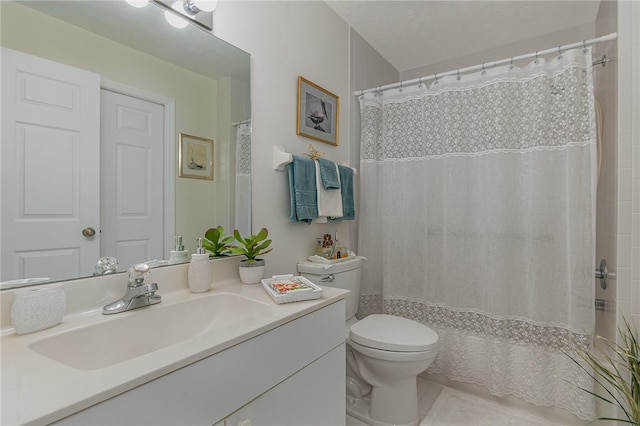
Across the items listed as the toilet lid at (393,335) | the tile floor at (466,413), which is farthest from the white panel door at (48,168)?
the tile floor at (466,413)

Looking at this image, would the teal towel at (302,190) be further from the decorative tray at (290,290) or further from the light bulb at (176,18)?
the light bulb at (176,18)

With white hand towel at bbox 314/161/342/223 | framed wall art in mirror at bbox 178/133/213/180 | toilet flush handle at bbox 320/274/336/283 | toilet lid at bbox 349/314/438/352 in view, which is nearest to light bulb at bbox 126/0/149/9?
framed wall art in mirror at bbox 178/133/213/180

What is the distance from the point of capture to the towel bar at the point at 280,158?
5.23 ft

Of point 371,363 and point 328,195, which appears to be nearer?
point 371,363

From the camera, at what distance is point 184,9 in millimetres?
1231

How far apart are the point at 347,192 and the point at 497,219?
868 mm

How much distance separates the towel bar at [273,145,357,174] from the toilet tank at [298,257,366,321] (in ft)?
1.77

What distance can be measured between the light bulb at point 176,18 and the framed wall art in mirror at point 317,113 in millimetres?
682

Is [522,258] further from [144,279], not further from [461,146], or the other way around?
[144,279]

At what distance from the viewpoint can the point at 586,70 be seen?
1583mm

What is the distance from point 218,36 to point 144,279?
103 centimetres

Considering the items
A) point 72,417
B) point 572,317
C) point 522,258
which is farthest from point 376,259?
point 72,417

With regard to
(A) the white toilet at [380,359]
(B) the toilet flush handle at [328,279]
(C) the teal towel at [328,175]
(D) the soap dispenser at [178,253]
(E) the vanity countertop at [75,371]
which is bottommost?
(A) the white toilet at [380,359]

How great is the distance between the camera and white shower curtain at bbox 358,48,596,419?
160cm
